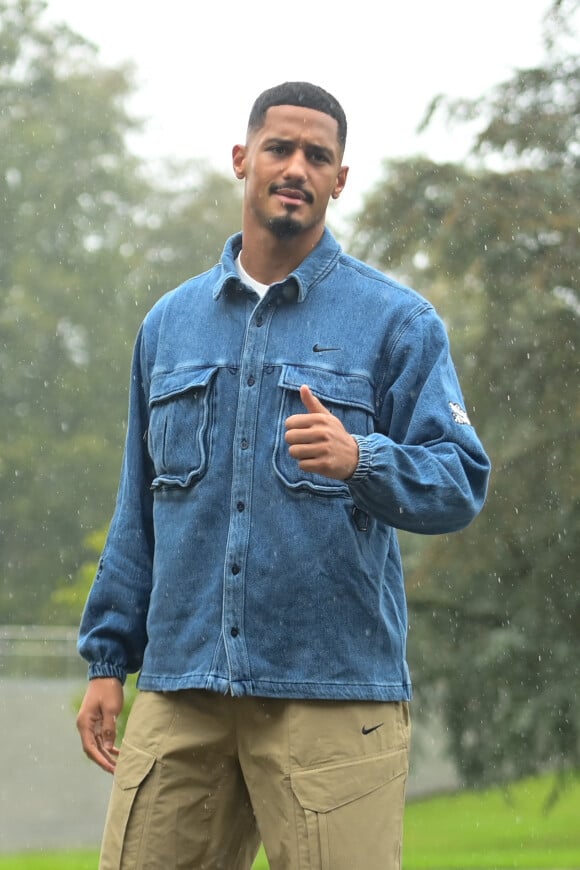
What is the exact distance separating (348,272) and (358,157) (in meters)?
20.1

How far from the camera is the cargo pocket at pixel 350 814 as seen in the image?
2.03m

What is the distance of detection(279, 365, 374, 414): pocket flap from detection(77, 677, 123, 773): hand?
593 mm

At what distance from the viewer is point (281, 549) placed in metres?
2.15

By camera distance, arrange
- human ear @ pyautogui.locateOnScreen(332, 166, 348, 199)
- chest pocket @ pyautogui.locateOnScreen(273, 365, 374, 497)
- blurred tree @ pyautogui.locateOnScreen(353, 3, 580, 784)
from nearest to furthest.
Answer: chest pocket @ pyautogui.locateOnScreen(273, 365, 374, 497), human ear @ pyautogui.locateOnScreen(332, 166, 348, 199), blurred tree @ pyautogui.locateOnScreen(353, 3, 580, 784)

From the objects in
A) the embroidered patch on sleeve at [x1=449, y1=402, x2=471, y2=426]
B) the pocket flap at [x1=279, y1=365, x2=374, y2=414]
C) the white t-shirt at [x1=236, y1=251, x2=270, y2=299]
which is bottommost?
the embroidered patch on sleeve at [x1=449, y1=402, x2=471, y2=426]

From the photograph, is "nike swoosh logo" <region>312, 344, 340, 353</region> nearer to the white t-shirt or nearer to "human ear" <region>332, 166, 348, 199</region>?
the white t-shirt

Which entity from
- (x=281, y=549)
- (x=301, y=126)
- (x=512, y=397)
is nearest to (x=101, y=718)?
(x=281, y=549)

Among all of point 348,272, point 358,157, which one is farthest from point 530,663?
point 358,157

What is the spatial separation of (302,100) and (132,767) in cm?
111

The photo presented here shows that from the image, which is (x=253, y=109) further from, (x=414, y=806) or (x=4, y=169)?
(x=4, y=169)

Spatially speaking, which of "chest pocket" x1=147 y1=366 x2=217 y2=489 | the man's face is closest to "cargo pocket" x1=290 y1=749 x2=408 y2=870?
"chest pocket" x1=147 y1=366 x2=217 y2=489

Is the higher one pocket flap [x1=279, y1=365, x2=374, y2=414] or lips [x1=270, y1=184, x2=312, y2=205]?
lips [x1=270, y1=184, x2=312, y2=205]

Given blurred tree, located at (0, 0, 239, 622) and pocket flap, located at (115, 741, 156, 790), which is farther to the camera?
blurred tree, located at (0, 0, 239, 622)

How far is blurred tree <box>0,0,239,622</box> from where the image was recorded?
23.8 meters
